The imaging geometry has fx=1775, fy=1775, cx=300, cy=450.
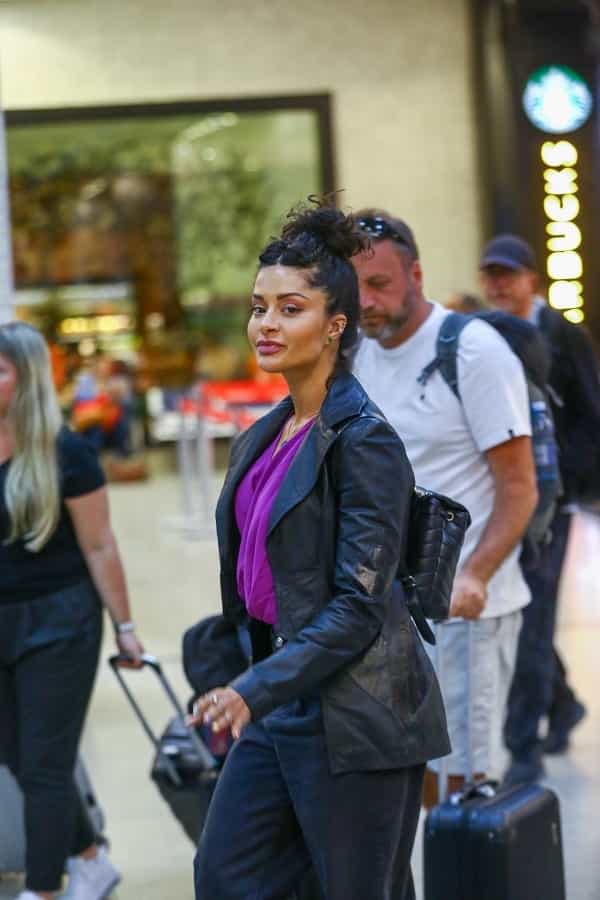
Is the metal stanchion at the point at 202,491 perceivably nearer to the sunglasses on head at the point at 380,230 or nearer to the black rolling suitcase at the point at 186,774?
the black rolling suitcase at the point at 186,774

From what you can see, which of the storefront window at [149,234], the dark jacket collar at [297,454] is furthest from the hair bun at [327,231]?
the storefront window at [149,234]

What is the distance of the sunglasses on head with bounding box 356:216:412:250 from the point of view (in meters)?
4.53

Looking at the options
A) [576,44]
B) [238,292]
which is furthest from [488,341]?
[238,292]

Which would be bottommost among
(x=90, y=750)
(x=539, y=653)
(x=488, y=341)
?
(x=90, y=750)

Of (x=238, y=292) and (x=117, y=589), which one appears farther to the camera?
(x=238, y=292)

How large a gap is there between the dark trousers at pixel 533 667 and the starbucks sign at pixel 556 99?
860 cm

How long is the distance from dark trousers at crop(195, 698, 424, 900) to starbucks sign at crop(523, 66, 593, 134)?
463 inches

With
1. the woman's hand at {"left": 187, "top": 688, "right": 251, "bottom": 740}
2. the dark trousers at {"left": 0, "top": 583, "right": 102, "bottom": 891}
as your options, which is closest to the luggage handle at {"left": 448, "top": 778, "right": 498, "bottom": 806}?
the dark trousers at {"left": 0, "top": 583, "right": 102, "bottom": 891}

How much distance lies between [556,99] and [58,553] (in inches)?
419

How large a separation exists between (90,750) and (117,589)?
2.57 meters

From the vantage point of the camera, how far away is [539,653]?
632 centimetres

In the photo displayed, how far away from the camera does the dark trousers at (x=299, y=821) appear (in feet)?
10.3

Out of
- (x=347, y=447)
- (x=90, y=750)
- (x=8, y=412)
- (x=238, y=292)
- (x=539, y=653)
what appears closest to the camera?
(x=347, y=447)

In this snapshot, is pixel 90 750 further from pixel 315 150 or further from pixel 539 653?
pixel 315 150
